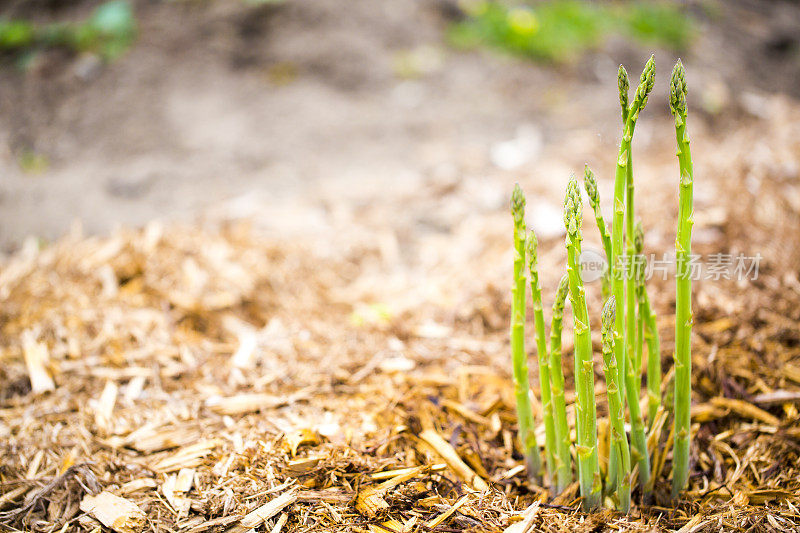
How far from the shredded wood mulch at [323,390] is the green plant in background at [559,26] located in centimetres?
242

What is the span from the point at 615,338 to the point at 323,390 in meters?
0.97

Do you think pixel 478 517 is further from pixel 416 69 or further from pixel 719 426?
pixel 416 69

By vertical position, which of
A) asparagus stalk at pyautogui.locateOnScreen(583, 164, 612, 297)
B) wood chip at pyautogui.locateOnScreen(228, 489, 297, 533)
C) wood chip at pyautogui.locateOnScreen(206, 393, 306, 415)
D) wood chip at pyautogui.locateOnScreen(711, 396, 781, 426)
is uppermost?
asparagus stalk at pyautogui.locateOnScreen(583, 164, 612, 297)

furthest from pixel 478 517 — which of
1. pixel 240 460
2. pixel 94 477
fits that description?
pixel 94 477

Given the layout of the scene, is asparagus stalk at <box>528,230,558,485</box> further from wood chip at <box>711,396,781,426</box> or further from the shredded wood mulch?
wood chip at <box>711,396,781,426</box>

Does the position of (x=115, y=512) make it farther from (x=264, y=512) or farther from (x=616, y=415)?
(x=616, y=415)

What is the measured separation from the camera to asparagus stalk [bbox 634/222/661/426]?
1234 mm

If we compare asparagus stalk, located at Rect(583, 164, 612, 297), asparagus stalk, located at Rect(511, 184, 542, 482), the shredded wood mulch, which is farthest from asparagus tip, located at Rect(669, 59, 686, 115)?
the shredded wood mulch

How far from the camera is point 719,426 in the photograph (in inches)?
63.3

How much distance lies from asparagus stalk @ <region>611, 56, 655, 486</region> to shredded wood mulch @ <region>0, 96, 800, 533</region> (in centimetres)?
17

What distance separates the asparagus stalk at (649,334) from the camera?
1234 millimetres

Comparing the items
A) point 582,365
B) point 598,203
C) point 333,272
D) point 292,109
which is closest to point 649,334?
point 582,365

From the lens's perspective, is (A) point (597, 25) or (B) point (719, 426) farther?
(A) point (597, 25)

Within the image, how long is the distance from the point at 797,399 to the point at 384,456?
129 cm
